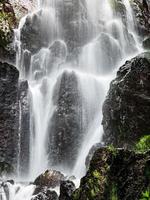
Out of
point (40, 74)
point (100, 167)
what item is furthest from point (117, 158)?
point (40, 74)

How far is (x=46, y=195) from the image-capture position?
50.7 ft

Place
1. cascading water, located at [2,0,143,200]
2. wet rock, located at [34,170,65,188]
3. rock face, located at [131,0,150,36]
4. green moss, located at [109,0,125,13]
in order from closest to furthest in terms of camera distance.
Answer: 1. wet rock, located at [34,170,65,188]
2. cascading water, located at [2,0,143,200]
3. rock face, located at [131,0,150,36]
4. green moss, located at [109,0,125,13]

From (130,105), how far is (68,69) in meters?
11.2

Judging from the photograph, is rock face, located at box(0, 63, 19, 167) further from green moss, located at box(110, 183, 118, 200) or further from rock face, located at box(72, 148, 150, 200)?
green moss, located at box(110, 183, 118, 200)

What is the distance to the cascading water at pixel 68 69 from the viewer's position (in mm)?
23750

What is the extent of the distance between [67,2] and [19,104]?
15.1 meters

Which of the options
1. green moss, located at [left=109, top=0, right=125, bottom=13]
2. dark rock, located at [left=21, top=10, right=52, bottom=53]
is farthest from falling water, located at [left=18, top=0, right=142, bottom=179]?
green moss, located at [left=109, top=0, right=125, bottom=13]

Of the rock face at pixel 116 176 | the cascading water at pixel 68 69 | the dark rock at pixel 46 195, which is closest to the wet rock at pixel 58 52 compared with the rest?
the cascading water at pixel 68 69

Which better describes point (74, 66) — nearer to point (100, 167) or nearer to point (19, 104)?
point (19, 104)

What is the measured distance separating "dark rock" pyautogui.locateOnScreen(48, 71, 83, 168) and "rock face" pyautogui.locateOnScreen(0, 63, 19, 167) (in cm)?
213

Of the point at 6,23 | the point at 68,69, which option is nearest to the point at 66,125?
the point at 68,69

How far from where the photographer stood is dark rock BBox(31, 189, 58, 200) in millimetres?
15230

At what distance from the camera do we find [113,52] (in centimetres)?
3209

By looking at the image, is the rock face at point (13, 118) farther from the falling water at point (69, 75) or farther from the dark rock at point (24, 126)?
the falling water at point (69, 75)
